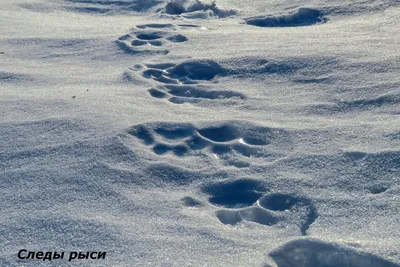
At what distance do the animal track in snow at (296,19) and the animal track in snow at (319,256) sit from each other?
7.34 feet

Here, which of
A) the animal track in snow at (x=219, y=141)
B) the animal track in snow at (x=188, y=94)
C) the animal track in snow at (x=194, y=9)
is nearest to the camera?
the animal track in snow at (x=219, y=141)

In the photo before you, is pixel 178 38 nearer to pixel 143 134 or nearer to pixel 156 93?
pixel 156 93

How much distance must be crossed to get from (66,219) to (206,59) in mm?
1474

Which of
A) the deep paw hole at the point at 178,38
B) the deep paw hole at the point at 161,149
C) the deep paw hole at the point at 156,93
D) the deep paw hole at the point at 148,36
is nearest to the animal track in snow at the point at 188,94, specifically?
the deep paw hole at the point at 156,93

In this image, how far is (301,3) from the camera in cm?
404

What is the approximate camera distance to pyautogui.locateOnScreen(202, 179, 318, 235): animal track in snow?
1993 mm

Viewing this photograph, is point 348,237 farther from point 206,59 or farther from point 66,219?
point 206,59

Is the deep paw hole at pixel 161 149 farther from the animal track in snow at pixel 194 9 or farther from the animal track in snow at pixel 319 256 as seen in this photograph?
the animal track in snow at pixel 194 9

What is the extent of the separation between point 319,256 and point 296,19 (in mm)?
2347

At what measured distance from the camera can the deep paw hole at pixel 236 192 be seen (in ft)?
6.89

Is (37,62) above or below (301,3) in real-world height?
below

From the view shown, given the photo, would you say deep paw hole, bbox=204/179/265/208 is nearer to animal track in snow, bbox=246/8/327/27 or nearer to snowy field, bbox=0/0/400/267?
snowy field, bbox=0/0/400/267

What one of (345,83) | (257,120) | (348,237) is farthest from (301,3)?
(348,237)

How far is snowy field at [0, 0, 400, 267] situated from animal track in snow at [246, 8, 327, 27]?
0.04 ft
